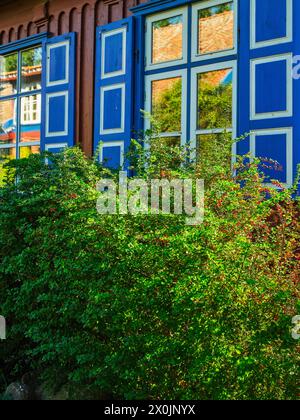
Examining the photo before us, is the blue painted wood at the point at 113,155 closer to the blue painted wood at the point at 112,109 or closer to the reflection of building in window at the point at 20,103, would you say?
the blue painted wood at the point at 112,109

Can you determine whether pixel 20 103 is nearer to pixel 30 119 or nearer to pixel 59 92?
pixel 30 119

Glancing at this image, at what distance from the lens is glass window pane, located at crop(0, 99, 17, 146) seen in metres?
9.52

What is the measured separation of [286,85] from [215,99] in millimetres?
933

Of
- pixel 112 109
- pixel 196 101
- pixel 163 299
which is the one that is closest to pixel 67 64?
pixel 112 109

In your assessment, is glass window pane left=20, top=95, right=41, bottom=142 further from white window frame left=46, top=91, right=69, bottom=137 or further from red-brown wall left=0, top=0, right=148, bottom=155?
red-brown wall left=0, top=0, right=148, bottom=155

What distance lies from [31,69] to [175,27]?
291 centimetres

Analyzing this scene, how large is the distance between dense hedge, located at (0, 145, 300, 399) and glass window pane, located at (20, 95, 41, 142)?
4720 mm

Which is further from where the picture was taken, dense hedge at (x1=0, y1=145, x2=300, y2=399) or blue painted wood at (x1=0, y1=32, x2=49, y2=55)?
blue painted wood at (x1=0, y1=32, x2=49, y2=55)

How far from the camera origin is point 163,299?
10.3ft

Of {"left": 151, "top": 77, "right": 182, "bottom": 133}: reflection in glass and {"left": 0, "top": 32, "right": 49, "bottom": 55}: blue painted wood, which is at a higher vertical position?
{"left": 0, "top": 32, "right": 49, "bottom": 55}: blue painted wood

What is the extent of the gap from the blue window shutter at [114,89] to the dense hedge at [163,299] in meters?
3.07

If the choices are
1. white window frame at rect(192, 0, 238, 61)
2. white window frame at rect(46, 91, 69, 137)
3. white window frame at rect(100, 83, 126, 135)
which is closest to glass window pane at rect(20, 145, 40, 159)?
white window frame at rect(46, 91, 69, 137)

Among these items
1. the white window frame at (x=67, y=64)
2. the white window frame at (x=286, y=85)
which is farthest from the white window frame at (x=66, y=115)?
the white window frame at (x=286, y=85)
